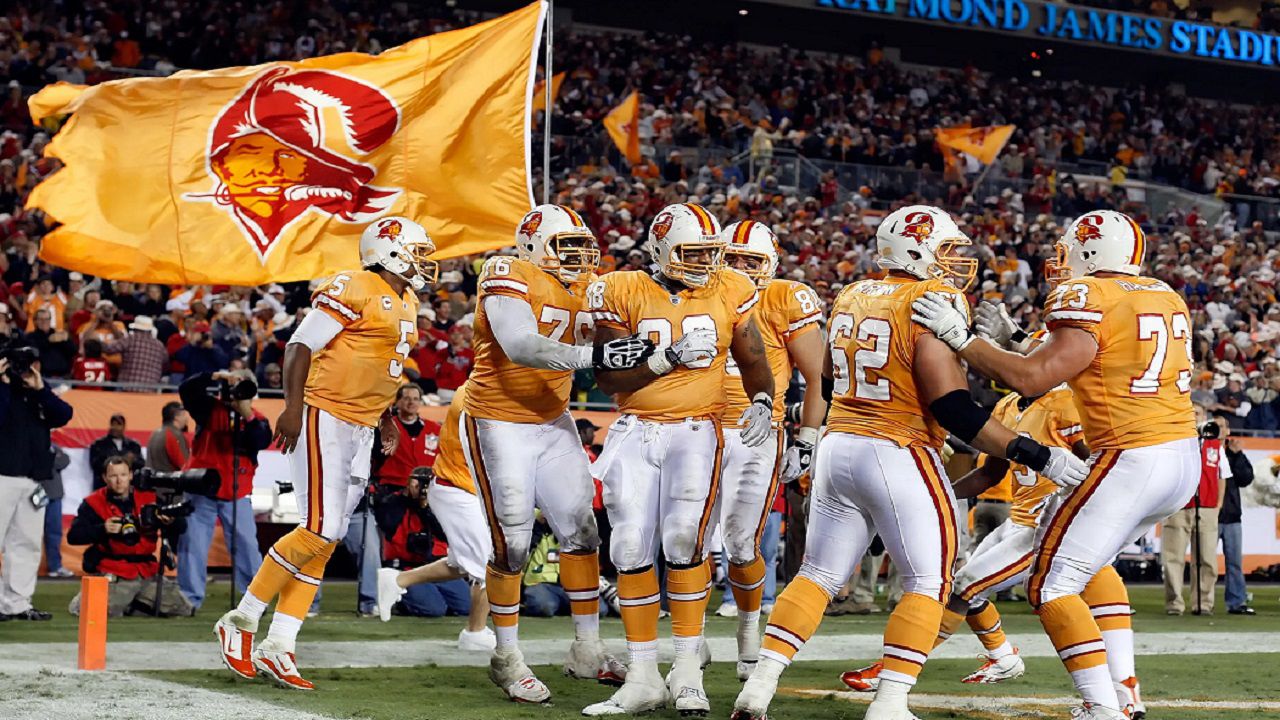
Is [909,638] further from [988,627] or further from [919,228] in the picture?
[988,627]

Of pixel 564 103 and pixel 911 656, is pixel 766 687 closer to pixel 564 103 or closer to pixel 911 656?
pixel 911 656

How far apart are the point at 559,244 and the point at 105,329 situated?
8.84 m

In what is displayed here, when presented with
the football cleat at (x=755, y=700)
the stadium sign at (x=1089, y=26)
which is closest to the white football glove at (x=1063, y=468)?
the football cleat at (x=755, y=700)

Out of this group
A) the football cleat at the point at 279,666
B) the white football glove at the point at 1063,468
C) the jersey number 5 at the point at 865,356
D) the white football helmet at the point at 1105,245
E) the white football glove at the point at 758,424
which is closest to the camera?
the white football glove at the point at 1063,468

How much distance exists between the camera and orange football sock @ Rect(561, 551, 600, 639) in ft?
23.1

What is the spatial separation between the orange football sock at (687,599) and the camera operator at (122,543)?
524cm

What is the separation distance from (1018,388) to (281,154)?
7.15 m

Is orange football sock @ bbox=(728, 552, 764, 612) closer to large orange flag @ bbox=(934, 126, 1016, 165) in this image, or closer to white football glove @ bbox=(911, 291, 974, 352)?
white football glove @ bbox=(911, 291, 974, 352)

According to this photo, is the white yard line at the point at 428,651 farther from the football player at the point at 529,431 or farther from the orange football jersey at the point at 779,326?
the orange football jersey at the point at 779,326

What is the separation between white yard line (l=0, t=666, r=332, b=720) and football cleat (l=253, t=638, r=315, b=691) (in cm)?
36

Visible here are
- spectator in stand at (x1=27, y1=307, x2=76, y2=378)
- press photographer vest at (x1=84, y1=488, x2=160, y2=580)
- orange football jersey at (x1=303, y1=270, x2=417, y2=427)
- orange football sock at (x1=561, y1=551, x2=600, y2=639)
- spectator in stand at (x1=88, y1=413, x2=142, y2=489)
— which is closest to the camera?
orange football sock at (x1=561, y1=551, x2=600, y2=639)

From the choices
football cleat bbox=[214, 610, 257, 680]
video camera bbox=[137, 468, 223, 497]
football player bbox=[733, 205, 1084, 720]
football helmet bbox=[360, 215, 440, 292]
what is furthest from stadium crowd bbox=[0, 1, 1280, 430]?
football player bbox=[733, 205, 1084, 720]

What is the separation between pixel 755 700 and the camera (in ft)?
19.1

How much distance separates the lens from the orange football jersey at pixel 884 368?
5965 millimetres
